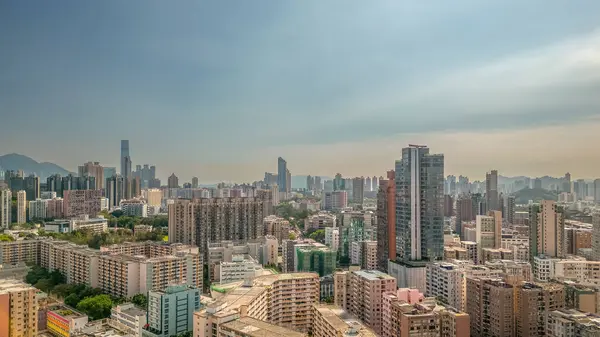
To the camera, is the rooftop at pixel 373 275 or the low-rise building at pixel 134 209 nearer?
the rooftop at pixel 373 275

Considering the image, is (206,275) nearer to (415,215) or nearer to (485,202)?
(415,215)

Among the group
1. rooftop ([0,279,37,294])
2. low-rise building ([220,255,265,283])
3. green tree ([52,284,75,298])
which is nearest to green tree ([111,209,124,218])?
green tree ([52,284,75,298])

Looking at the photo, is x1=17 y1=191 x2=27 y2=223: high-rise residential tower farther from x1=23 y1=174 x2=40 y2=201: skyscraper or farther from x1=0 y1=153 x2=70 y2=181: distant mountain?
x1=23 y1=174 x2=40 y2=201: skyscraper

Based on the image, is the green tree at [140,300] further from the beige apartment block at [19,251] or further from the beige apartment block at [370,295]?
the beige apartment block at [19,251]

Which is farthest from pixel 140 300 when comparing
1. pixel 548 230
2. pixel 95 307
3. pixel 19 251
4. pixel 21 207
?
pixel 21 207

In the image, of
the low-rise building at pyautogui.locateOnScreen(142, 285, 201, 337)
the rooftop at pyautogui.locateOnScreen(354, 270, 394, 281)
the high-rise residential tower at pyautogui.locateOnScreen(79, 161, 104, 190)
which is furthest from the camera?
the high-rise residential tower at pyautogui.locateOnScreen(79, 161, 104, 190)

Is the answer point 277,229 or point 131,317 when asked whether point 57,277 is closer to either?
point 131,317

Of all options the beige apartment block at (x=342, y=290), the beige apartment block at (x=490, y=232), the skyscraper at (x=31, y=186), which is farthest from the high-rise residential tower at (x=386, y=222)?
the skyscraper at (x=31, y=186)
